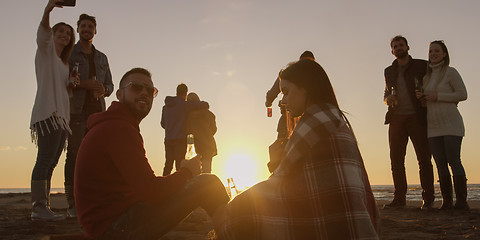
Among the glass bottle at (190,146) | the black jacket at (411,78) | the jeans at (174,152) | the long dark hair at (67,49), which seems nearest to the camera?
the long dark hair at (67,49)

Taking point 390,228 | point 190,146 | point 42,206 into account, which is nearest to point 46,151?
point 42,206

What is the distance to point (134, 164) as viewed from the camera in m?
2.38

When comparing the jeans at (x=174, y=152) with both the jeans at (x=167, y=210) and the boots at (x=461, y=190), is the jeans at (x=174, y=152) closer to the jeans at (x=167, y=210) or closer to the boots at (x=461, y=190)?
the boots at (x=461, y=190)

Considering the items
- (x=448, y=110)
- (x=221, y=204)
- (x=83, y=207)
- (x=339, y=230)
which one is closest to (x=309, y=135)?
(x=339, y=230)

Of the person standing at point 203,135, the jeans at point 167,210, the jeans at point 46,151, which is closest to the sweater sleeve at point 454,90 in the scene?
the person standing at point 203,135

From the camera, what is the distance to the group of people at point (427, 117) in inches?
227

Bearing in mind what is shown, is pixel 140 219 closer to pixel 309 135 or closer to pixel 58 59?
pixel 309 135

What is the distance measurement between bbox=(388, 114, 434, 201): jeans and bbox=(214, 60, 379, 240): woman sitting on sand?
3.99 metres

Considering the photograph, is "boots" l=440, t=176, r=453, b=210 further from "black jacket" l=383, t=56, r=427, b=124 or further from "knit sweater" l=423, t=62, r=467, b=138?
"black jacket" l=383, t=56, r=427, b=124

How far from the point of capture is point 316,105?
8.29 feet

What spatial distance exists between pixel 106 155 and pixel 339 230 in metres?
1.45

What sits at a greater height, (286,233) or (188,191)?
(188,191)

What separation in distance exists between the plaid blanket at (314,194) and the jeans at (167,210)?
31cm

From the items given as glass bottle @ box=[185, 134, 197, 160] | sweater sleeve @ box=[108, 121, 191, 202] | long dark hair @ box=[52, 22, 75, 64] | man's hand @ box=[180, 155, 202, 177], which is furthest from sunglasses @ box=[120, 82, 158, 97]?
glass bottle @ box=[185, 134, 197, 160]
